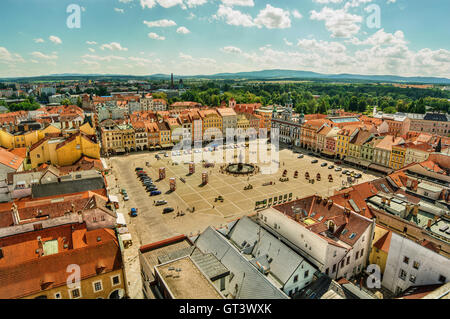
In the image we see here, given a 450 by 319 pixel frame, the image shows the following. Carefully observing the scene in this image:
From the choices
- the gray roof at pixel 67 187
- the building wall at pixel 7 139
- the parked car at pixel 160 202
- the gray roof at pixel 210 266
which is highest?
the building wall at pixel 7 139

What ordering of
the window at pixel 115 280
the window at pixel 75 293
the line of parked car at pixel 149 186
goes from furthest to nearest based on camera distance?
the line of parked car at pixel 149 186
the window at pixel 115 280
the window at pixel 75 293

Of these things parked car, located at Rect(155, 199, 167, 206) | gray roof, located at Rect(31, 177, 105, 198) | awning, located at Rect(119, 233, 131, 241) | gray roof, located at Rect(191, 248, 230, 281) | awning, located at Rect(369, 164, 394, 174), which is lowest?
awning, located at Rect(119, 233, 131, 241)

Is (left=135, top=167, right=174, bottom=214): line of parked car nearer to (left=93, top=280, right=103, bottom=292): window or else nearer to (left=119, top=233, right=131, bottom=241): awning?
(left=119, top=233, right=131, bottom=241): awning

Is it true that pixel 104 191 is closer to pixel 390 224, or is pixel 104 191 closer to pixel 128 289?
pixel 128 289

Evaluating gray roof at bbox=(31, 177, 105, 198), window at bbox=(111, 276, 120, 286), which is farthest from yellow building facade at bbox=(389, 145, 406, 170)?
window at bbox=(111, 276, 120, 286)

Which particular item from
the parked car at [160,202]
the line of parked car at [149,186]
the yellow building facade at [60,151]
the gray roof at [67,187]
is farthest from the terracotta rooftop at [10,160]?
the parked car at [160,202]

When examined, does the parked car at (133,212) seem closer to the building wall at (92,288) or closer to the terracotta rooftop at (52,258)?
the terracotta rooftop at (52,258)
